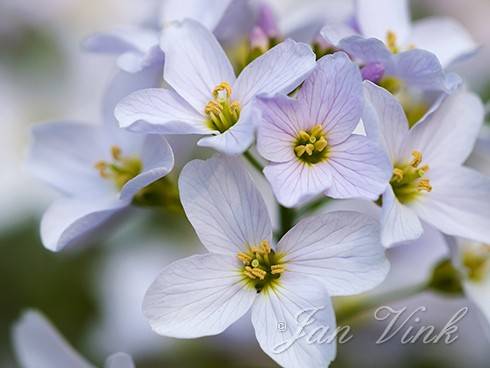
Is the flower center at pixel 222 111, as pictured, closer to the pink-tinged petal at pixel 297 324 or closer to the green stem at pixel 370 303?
the pink-tinged petal at pixel 297 324

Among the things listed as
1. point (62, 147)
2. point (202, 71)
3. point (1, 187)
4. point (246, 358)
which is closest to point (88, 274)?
point (1, 187)

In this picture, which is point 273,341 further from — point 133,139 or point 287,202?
point 133,139

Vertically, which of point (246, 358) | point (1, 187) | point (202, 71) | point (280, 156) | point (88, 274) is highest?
point (202, 71)

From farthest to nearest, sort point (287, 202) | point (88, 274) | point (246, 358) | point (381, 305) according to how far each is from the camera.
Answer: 1. point (88, 274)
2. point (246, 358)
3. point (381, 305)
4. point (287, 202)

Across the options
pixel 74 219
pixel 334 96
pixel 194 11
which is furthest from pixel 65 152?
pixel 334 96

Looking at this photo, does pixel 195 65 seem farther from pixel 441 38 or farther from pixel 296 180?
pixel 441 38

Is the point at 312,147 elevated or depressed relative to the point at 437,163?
elevated
